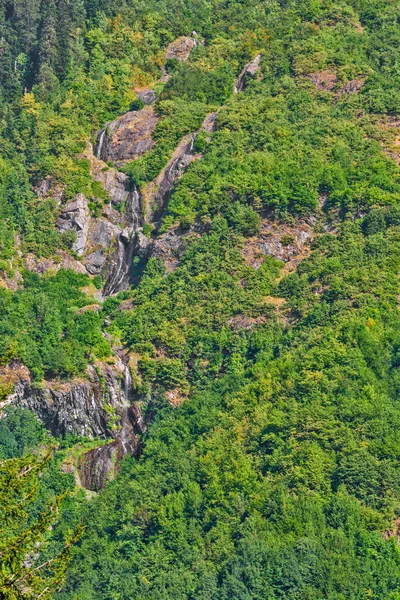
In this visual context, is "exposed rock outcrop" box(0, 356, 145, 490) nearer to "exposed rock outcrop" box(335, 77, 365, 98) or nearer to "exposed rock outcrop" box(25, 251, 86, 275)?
"exposed rock outcrop" box(25, 251, 86, 275)

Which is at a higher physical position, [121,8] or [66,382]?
[121,8]

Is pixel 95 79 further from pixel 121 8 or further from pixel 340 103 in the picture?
pixel 340 103

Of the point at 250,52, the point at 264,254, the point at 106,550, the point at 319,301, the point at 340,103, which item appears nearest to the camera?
the point at 106,550

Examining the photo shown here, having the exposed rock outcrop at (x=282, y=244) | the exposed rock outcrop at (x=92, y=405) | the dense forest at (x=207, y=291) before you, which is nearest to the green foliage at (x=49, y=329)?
the dense forest at (x=207, y=291)

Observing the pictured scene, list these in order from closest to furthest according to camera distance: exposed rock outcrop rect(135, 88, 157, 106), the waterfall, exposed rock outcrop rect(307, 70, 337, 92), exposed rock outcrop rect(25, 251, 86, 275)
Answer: exposed rock outcrop rect(25, 251, 86, 275) → exposed rock outcrop rect(307, 70, 337, 92) → the waterfall → exposed rock outcrop rect(135, 88, 157, 106)

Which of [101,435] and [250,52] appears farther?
[250,52]

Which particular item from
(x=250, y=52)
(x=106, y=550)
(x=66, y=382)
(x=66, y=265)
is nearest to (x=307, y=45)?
(x=250, y=52)

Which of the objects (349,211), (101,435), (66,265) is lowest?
(101,435)

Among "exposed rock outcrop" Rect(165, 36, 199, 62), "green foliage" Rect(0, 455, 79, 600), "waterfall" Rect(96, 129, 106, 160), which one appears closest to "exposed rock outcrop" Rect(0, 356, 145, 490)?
"waterfall" Rect(96, 129, 106, 160)
